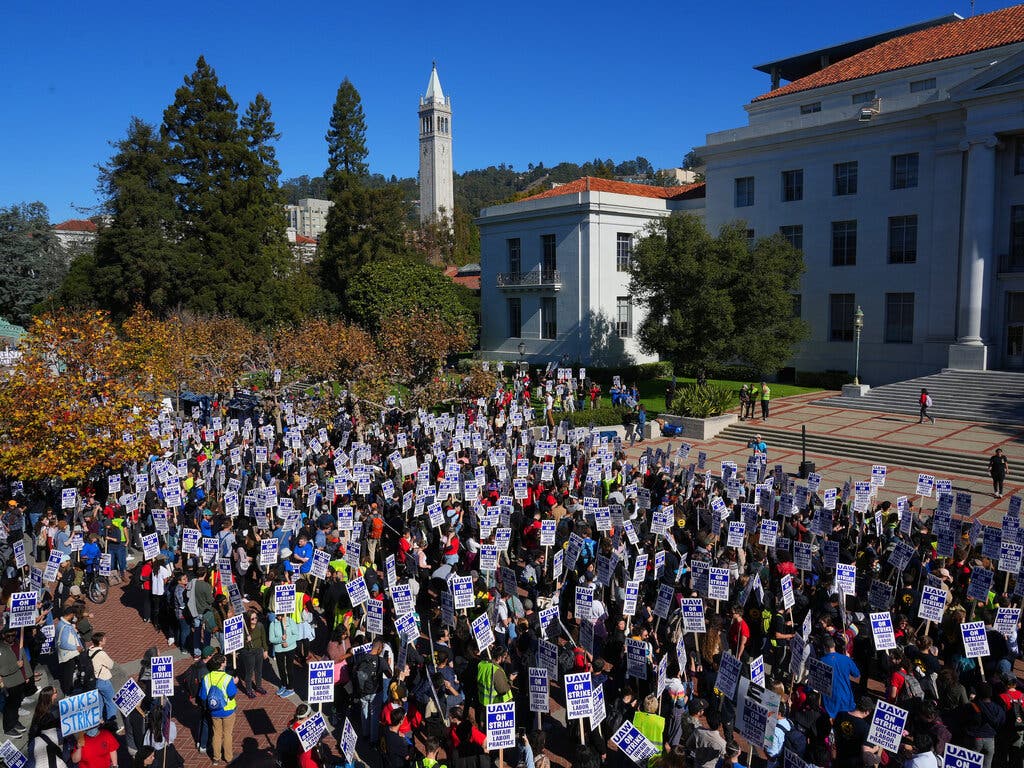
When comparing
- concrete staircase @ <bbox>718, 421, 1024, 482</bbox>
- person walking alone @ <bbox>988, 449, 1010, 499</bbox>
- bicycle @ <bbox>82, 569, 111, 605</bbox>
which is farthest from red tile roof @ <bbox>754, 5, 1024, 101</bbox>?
bicycle @ <bbox>82, 569, 111, 605</bbox>

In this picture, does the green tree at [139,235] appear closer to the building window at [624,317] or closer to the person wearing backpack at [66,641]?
the building window at [624,317]

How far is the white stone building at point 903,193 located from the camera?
36.4 metres

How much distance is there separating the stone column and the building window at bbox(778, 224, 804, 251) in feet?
28.5

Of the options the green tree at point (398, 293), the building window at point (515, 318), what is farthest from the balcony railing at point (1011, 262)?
the green tree at point (398, 293)

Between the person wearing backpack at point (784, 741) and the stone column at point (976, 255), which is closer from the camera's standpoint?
the person wearing backpack at point (784, 741)

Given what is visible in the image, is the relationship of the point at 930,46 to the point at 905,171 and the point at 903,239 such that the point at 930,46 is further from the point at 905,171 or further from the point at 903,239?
the point at 903,239

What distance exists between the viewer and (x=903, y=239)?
40.3 metres

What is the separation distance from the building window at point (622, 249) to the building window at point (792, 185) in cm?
944

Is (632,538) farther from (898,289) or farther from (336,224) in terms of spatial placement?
(336,224)

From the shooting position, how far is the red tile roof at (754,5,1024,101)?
40094 millimetres

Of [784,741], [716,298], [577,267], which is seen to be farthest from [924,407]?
[784,741]

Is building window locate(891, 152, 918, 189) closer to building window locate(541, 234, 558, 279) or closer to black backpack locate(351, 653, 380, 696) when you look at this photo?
building window locate(541, 234, 558, 279)

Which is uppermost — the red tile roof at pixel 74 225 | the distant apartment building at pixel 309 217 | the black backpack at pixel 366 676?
the distant apartment building at pixel 309 217

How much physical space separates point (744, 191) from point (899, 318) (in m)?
11.7
